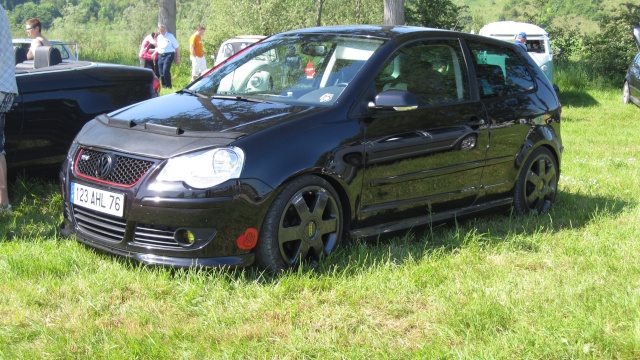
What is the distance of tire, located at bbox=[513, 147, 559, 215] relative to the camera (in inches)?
240

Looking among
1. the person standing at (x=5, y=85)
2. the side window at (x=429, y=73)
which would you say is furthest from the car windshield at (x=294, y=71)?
the person standing at (x=5, y=85)

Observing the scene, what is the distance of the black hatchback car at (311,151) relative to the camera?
4.15 m

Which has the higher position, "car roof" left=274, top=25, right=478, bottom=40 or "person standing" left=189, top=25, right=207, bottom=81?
"car roof" left=274, top=25, right=478, bottom=40

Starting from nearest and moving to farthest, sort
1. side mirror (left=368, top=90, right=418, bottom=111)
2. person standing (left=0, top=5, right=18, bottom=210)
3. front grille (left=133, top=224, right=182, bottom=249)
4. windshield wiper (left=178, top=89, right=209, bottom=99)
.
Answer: front grille (left=133, top=224, right=182, bottom=249)
side mirror (left=368, top=90, right=418, bottom=111)
windshield wiper (left=178, top=89, right=209, bottom=99)
person standing (left=0, top=5, right=18, bottom=210)

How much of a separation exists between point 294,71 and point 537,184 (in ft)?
7.63

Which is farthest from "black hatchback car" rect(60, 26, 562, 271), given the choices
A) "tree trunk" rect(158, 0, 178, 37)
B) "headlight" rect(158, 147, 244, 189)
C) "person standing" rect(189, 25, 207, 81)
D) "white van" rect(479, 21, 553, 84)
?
"tree trunk" rect(158, 0, 178, 37)

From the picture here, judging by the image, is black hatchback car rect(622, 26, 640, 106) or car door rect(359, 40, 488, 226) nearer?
car door rect(359, 40, 488, 226)

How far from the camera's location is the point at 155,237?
4215mm

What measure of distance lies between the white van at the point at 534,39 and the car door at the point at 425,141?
500 inches

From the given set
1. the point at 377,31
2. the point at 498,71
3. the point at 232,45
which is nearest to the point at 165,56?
the point at 232,45

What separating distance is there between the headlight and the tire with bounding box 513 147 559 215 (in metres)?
2.78

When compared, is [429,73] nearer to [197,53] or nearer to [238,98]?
[238,98]

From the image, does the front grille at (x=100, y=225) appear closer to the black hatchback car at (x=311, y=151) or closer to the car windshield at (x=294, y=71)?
the black hatchback car at (x=311, y=151)

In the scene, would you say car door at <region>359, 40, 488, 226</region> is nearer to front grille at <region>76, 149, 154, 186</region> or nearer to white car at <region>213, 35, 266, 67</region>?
front grille at <region>76, 149, 154, 186</region>
